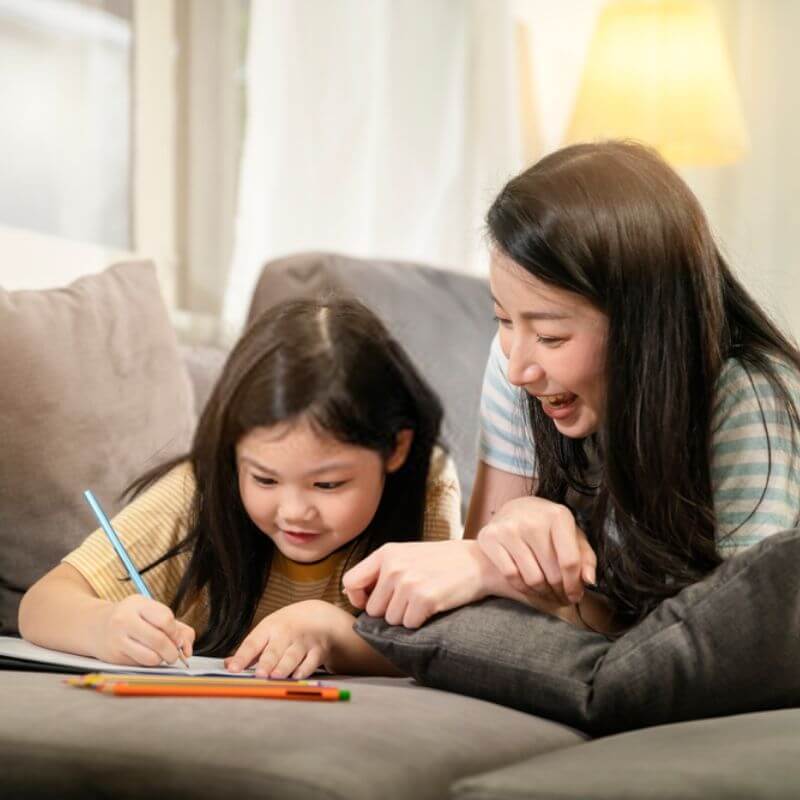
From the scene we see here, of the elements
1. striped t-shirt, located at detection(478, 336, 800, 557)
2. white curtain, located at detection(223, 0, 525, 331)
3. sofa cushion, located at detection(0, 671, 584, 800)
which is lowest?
sofa cushion, located at detection(0, 671, 584, 800)

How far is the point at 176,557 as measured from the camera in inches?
59.4

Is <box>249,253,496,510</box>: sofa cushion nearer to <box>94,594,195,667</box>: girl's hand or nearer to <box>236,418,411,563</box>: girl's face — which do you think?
<box>236,418,411,563</box>: girl's face

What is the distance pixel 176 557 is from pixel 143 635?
27cm

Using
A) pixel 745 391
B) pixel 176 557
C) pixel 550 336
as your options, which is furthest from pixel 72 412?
pixel 745 391

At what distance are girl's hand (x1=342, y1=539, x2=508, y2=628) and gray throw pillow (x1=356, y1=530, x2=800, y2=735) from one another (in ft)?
0.07

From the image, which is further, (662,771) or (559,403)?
(559,403)

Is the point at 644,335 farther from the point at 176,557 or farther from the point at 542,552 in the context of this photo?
the point at 176,557

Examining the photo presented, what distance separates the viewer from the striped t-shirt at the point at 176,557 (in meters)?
1.46

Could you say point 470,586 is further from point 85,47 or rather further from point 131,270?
point 85,47

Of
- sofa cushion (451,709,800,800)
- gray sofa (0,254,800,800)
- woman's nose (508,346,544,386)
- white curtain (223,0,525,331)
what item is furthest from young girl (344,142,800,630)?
white curtain (223,0,525,331)

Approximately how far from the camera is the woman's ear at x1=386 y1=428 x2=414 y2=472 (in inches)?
57.3

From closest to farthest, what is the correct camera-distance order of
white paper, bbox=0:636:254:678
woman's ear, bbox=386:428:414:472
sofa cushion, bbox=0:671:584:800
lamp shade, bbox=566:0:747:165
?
sofa cushion, bbox=0:671:584:800, white paper, bbox=0:636:254:678, woman's ear, bbox=386:428:414:472, lamp shade, bbox=566:0:747:165

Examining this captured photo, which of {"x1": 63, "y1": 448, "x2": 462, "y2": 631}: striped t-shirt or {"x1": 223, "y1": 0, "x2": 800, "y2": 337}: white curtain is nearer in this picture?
{"x1": 63, "y1": 448, "x2": 462, "y2": 631}: striped t-shirt

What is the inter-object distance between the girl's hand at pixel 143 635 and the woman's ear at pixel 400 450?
30 centimetres
